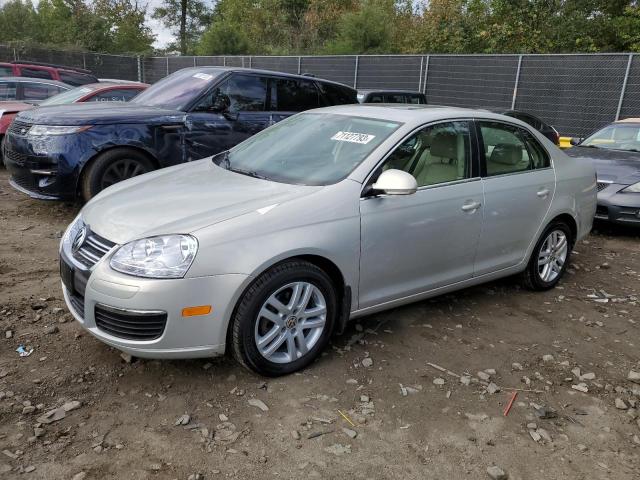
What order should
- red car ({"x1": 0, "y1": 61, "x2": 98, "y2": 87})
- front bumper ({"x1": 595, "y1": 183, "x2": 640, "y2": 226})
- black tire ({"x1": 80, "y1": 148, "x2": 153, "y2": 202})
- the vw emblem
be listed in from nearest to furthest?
1. the vw emblem
2. black tire ({"x1": 80, "y1": 148, "x2": 153, "y2": 202})
3. front bumper ({"x1": 595, "y1": 183, "x2": 640, "y2": 226})
4. red car ({"x1": 0, "y1": 61, "x2": 98, "y2": 87})

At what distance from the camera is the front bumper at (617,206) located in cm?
666

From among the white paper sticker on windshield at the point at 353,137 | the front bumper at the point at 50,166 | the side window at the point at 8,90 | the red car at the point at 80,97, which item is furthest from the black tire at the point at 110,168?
the side window at the point at 8,90

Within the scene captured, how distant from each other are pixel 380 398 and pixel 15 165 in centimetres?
498

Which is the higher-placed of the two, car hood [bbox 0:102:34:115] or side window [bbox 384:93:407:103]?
side window [bbox 384:93:407:103]

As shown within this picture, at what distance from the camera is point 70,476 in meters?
2.40

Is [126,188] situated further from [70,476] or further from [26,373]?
[70,476]

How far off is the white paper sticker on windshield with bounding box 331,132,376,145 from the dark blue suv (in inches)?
117

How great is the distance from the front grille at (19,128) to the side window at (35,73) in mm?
7830

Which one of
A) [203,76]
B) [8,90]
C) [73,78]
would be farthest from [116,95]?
[73,78]

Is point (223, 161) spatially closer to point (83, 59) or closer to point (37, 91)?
point (37, 91)

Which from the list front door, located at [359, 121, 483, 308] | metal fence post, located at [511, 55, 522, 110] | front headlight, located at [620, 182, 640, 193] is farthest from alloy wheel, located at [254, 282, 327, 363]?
metal fence post, located at [511, 55, 522, 110]

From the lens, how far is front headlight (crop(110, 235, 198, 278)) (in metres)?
2.82

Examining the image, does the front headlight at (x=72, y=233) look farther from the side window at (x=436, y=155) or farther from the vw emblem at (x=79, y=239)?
the side window at (x=436, y=155)

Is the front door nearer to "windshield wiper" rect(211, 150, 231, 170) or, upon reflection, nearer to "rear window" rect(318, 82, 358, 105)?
"windshield wiper" rect(211, 150, 231, 170)
